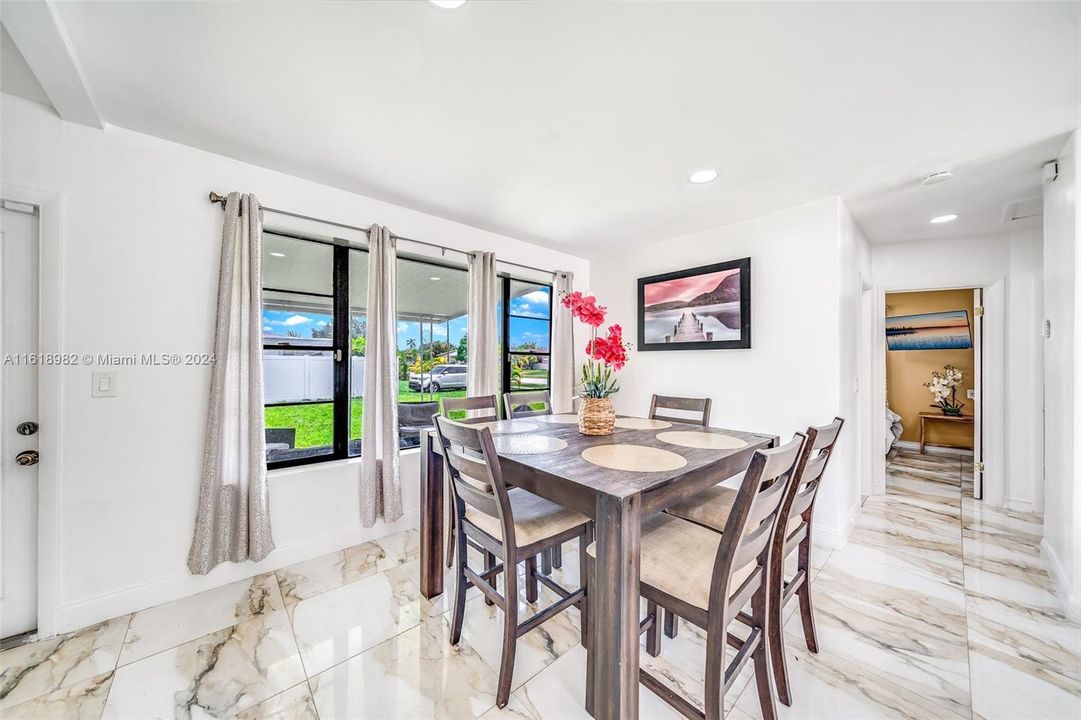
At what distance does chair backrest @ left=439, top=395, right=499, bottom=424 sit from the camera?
248 centimetres

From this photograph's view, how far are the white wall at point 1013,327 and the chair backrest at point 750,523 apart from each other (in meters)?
3.73

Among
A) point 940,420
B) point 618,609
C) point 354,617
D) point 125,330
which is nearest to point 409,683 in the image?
point 354,617

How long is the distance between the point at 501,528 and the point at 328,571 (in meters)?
1.57

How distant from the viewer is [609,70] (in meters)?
1.50

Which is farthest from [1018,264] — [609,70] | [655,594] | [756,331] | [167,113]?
[167,113]

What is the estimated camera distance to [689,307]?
134 inches

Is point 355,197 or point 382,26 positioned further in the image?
point 355,197

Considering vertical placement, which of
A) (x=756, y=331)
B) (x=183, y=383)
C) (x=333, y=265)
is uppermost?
(x=333, y=265)

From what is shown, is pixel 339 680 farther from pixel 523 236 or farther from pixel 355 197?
pixel 523 236

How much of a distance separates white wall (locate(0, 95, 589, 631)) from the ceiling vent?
501 cm

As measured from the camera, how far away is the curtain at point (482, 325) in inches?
125

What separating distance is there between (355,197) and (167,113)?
0.97m

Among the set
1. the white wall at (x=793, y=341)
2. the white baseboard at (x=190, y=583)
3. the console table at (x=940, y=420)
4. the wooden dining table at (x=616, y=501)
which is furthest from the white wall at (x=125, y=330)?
the console table at (x=940, y=420)

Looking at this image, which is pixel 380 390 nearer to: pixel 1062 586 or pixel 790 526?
pixel 790 526
